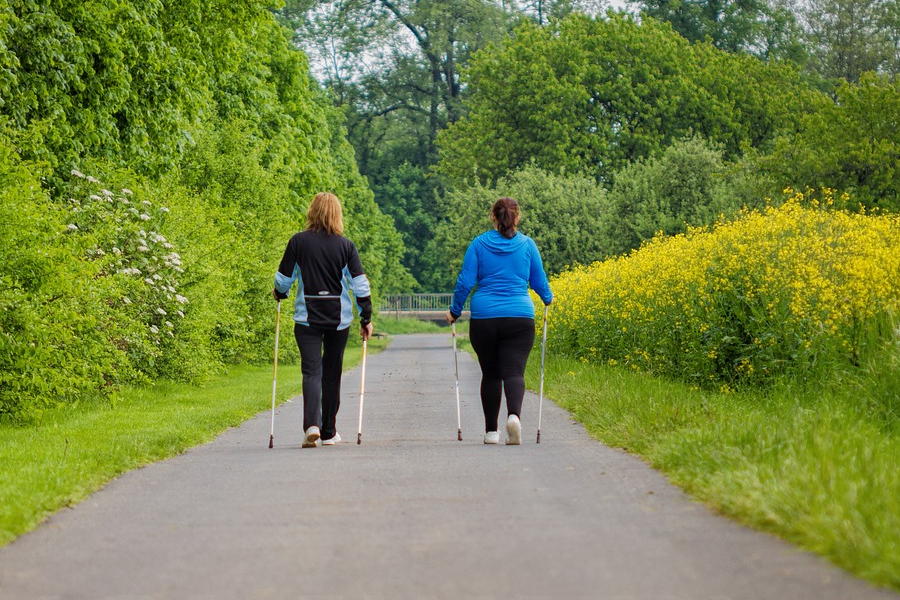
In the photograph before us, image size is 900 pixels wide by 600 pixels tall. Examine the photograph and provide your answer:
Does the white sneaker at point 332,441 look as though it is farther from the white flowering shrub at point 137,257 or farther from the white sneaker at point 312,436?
the white flowering shrub at point 137,257

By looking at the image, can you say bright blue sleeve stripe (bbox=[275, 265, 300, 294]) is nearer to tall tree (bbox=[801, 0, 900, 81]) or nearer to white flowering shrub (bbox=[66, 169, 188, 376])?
white flowering shrub (bbox=[66, 169, 188, 376])

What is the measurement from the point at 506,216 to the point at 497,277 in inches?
21.4

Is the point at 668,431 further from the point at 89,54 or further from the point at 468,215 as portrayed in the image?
the point at 468,215

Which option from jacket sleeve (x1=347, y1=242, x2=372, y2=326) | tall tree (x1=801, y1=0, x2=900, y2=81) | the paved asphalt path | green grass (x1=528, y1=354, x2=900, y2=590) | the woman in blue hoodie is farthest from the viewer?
tall tree (x1=801, y1=0, x2=900, y2=81)

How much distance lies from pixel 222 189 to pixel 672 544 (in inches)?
1009

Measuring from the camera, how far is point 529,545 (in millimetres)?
6164

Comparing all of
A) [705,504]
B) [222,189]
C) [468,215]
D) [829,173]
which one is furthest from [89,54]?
[468,215]

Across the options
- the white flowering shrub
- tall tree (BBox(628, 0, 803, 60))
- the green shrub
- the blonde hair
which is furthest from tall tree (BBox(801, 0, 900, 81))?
the blonde hair

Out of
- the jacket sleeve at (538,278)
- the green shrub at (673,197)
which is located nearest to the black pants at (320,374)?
the jacket sleeve at (538,278)

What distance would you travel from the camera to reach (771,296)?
1372cm

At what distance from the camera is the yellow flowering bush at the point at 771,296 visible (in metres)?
12.8

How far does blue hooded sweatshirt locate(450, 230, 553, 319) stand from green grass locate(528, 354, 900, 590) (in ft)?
4.60

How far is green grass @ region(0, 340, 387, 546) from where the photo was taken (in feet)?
26.1

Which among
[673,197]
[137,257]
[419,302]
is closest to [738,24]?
[673,197]
